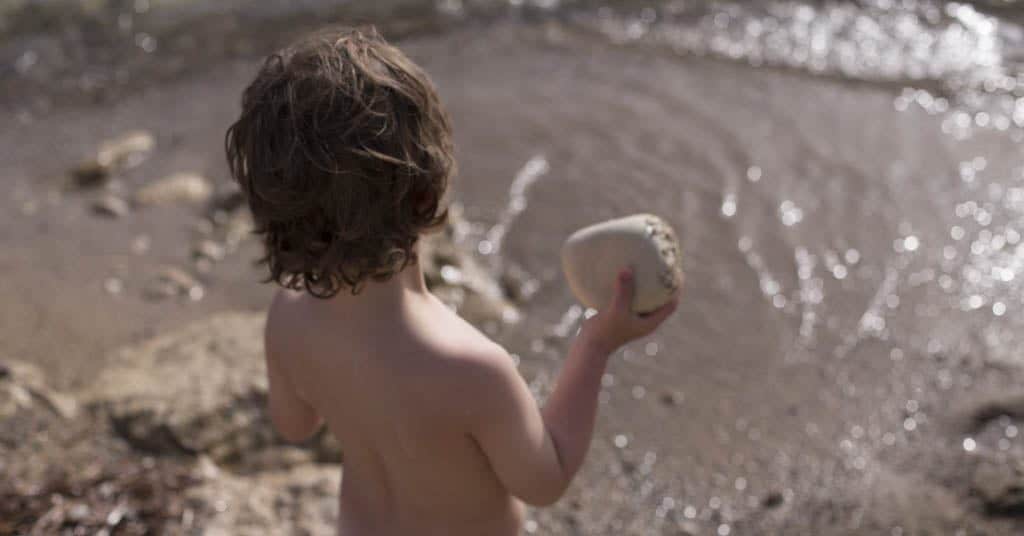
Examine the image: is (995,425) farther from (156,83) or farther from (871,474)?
(156,83)

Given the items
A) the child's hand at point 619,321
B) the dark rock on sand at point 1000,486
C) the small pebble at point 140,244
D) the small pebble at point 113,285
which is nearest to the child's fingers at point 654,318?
the child's hand at point 619,321

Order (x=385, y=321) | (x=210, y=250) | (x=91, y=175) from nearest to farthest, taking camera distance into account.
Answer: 1. (x=385, y=321)
2. (x=210, y=250)
3. (x=91, y=175)

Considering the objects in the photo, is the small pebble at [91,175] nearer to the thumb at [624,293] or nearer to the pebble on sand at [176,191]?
the pebble on sand at [176,191]

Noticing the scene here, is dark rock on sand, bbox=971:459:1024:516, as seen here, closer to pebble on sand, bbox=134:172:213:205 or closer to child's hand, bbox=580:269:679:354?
child's hand, bbox=580:269:679:354

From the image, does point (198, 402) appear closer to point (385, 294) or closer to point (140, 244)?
point (140, 244)

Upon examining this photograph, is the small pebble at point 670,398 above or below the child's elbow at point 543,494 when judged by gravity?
below

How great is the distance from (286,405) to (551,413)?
51 cm

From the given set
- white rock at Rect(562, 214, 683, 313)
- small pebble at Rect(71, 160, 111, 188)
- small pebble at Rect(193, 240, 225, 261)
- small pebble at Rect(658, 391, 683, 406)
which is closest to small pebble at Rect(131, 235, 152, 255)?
small pebble at Rect(193, 240, 225, 261)

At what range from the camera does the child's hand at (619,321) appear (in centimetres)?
192

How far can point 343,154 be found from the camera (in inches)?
65.2

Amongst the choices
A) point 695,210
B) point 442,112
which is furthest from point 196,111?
point 442,112

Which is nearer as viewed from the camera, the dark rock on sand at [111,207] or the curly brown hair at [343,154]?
the curly brown hair at [343,154]

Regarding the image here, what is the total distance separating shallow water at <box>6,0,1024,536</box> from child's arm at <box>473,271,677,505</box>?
1181 mm

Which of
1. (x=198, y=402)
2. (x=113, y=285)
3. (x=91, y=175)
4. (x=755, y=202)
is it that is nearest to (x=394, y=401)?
(x=198, y=402)
